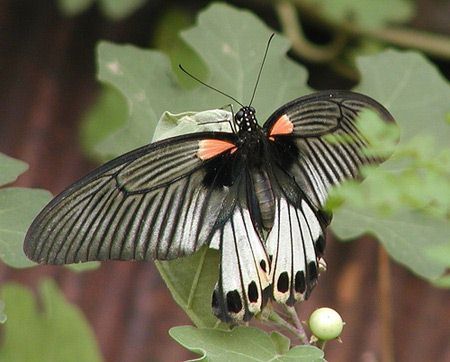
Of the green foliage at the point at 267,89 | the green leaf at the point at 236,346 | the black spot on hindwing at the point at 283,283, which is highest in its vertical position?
the green foliage at the point at 267,89

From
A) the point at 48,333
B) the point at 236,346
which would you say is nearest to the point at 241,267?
the point at 236,346

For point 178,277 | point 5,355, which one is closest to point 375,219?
point 178,277

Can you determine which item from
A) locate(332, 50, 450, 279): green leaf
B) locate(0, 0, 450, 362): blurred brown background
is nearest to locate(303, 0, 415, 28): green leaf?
locate(0, 0, 450, 362): blurred brown background

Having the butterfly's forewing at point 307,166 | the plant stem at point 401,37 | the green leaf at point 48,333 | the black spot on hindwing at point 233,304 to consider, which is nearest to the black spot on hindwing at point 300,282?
the butterfly's forewing at point 307,166

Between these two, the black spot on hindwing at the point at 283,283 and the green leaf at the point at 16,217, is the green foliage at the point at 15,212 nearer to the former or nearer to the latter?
the green leaf at the point at 16,217

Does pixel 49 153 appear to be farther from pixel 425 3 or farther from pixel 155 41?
pixel 425 3

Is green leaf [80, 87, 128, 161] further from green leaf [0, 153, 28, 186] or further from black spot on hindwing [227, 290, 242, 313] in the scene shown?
black spot on hindwing [227, 290, 242, 313]

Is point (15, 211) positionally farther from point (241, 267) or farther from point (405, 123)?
point (405, 123)
